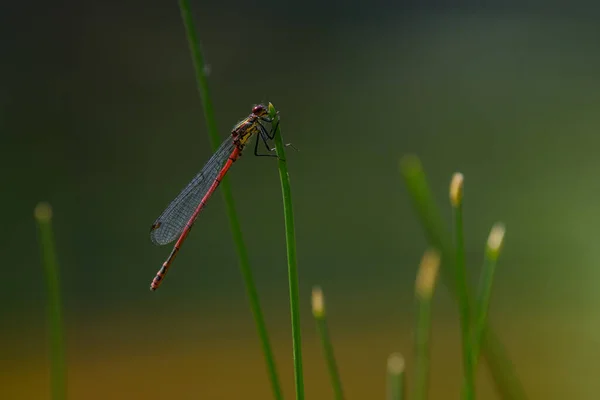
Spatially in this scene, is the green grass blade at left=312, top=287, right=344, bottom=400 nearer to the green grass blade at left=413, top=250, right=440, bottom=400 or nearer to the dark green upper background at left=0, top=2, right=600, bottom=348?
the green grass blade at left=413, top=250, right=440, bottom=400

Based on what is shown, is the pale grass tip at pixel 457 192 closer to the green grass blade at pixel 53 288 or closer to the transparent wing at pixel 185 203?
the green grass blade at pixel 53 288

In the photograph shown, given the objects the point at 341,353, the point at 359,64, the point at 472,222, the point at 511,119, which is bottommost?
the point at 341,353

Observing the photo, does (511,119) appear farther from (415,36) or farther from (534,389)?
(534,389)

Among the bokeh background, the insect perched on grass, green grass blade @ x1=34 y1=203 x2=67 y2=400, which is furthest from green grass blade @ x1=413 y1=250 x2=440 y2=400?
the bokeh background

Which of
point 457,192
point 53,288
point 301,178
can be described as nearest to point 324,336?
point 457,192

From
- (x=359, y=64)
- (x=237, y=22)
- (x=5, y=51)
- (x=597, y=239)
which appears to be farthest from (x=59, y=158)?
(x=597, y=239)

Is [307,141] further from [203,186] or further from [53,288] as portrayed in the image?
[53,288]
